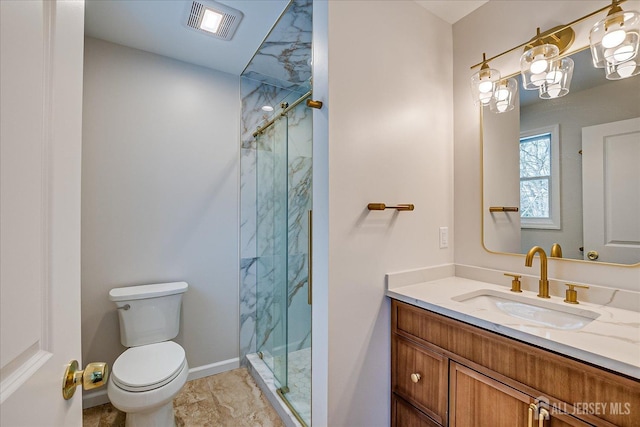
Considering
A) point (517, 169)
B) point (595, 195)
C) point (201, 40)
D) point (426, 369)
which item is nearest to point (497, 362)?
point (426, 369)

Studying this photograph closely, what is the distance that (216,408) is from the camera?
6.21 feet

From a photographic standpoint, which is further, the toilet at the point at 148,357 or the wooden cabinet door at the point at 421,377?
the toilet at the point at 148,357

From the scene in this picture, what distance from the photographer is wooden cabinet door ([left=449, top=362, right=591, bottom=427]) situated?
3.02 ft

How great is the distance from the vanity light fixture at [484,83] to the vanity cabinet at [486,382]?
1217mm

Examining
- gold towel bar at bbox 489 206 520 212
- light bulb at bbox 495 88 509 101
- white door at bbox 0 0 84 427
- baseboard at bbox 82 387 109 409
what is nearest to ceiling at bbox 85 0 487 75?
light bulb at bbox 495 88 509 101

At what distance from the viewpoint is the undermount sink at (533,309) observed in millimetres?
1171

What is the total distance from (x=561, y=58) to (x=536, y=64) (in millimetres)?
115

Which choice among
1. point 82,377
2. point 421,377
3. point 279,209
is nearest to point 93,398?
point 279,209

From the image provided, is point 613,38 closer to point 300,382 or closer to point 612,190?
point 612,190

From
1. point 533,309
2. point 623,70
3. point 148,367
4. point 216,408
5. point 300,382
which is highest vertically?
point 623,70

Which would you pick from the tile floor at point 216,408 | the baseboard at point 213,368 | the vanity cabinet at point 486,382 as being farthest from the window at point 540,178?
the baseboard at point 213,368

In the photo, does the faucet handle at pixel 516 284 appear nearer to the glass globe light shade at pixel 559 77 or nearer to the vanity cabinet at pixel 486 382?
the vanity cabinet at pixel 486 382

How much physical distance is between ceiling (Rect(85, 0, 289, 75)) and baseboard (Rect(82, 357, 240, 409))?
8.05 feet

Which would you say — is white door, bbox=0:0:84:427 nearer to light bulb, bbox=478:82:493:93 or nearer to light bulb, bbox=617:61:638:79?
light bulb, bbox=478:82:493:93
